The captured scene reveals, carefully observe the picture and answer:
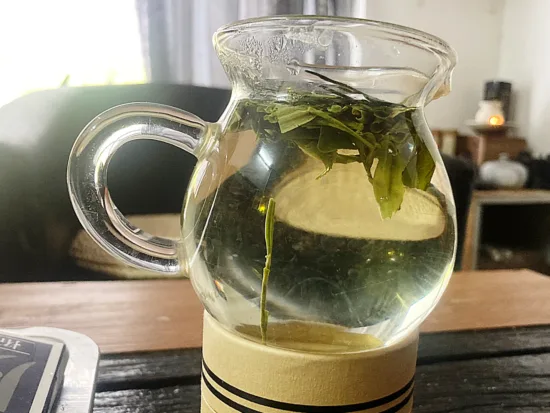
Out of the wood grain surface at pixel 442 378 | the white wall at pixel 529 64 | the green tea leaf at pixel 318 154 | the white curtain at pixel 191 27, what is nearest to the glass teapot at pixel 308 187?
the green tea leaf at pixel 318 154

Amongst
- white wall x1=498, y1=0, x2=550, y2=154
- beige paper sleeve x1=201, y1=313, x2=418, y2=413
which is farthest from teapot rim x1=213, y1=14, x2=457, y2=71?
white wall x1=498, y1=0, x2=550, y2=154

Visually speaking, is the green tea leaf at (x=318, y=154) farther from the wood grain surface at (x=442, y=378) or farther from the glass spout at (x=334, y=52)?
the wood grain surface at (x=442, y=378)

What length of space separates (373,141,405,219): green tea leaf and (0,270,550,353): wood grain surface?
29 centimetres

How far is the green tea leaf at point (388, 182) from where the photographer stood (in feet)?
1.00

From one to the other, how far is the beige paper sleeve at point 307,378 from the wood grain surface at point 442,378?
9 cm

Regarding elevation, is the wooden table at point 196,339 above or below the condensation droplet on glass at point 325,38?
below

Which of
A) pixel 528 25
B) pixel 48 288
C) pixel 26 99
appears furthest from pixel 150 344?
pixel 528 25

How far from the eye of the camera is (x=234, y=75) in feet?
1.15

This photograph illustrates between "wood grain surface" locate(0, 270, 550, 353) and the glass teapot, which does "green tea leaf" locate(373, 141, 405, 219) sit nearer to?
the glass teapot

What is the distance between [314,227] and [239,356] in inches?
3.4

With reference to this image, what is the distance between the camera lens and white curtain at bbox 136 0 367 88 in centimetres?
191

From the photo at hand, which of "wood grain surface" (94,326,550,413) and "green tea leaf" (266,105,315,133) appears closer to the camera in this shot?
"green tea leaf" (266,105,315,133)

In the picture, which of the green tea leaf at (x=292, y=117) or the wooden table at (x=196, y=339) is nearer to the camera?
the green tea leaf at (x=292, y=117)

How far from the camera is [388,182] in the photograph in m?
0.31
